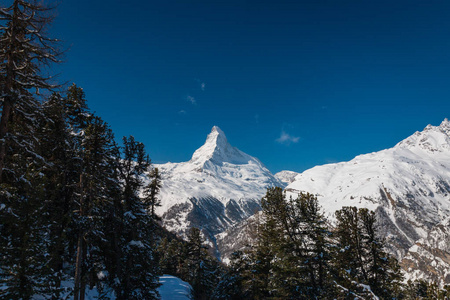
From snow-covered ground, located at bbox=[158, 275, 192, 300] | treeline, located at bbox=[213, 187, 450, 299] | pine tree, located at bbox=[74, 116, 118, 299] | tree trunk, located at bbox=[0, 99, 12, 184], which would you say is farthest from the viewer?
snow-covered ground, located at bbox=[158, 275, 192, 300]

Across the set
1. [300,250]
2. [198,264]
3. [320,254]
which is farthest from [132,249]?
[198,264]

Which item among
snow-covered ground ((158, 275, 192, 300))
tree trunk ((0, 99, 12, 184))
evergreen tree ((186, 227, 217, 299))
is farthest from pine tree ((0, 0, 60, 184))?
evergreen tree ((186, 227, 217, 299))

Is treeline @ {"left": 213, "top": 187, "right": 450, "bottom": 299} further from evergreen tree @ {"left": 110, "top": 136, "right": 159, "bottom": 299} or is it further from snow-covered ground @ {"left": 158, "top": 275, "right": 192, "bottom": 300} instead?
snow-covered ground @ {"left": 158, "top": 275, "right": 192, "bottom": 300}

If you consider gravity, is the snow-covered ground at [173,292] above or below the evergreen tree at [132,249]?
below

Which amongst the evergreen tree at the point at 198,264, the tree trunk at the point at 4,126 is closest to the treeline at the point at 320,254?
the evergreen tree at the point at 198,264

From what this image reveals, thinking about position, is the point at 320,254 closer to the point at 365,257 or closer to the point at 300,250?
the point at 300,250

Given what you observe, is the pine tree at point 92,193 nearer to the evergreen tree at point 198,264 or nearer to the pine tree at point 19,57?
the pine tree at point 19,57

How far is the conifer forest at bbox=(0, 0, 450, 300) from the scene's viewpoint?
10.3 m

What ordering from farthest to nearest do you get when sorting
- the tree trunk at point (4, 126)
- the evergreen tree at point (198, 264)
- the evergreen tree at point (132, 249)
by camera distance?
the evergreen tree at point (198, 264)
the evergreen tree at point (132, 249)
the tree trunk at point (4, 126)

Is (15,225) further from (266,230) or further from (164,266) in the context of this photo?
(164,266)

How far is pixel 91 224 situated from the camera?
48.3ft

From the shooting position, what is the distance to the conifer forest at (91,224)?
10.3 metres

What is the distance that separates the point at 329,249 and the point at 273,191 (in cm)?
690

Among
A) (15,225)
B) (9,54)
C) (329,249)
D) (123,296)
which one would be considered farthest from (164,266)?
(9,54)
